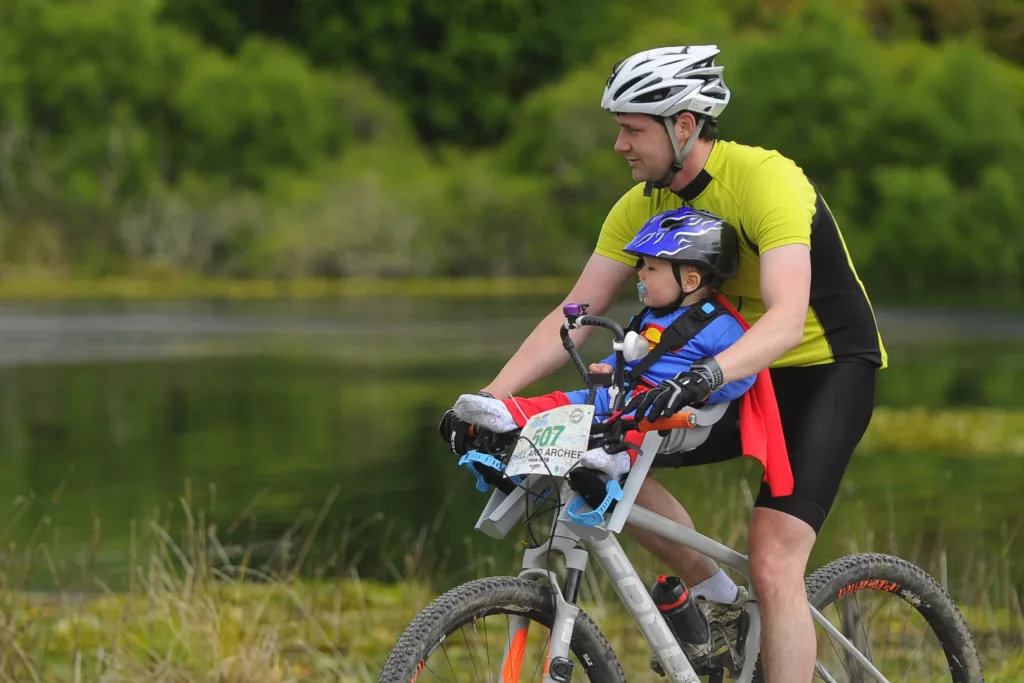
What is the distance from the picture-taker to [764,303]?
370 centimetres

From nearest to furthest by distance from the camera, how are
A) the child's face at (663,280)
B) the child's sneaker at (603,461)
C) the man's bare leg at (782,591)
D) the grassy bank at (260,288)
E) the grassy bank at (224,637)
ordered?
the child's sneaker at (603,461) < the child's face at (663,280) < the man's bare leg at (782,591) < the grassy bank at (224,637) < the grassy bank at (260,288)

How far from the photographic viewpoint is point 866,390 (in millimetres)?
3977

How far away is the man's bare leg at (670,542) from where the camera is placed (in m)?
3.85

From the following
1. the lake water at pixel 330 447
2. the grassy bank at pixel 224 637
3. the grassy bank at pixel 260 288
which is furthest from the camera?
the grassy bank at pixel 260 288

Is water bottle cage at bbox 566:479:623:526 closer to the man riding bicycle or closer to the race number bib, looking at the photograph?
the race number bib

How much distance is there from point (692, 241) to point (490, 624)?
1.05 meters

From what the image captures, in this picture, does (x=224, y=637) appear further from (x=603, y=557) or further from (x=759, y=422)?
(x=759, y=422)

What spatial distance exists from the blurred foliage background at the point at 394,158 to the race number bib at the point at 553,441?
38520mm

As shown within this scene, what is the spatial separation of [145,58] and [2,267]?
7.97m

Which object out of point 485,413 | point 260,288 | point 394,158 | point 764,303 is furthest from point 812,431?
point 394,158

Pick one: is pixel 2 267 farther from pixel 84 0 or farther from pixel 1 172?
pixel 84 0

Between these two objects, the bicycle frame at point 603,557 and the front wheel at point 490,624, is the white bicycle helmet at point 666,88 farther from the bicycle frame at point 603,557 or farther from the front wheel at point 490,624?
the front wheel at point 490,624

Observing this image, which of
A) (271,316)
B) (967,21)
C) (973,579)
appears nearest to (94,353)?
(271,316)

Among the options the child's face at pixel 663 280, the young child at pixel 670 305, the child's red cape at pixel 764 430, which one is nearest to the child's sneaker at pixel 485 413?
the young child at pixel 670 305
